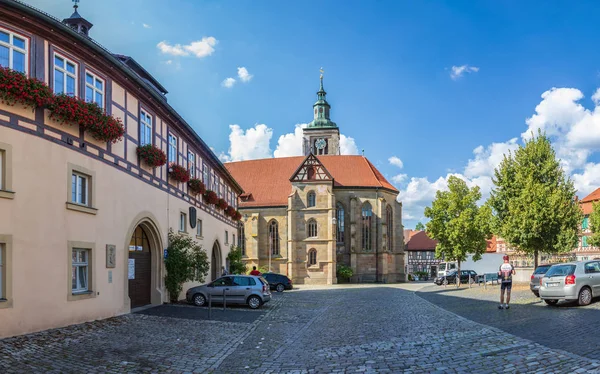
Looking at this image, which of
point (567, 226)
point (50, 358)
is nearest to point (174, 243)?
point (50, 358)

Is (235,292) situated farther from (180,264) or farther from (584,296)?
(584,296)

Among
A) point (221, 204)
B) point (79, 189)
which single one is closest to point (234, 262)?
point (221, 204)

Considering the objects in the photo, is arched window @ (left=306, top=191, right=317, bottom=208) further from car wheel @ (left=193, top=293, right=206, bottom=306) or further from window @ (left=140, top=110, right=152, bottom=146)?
window @ (left=140, top=110, right=152, bottom=146)

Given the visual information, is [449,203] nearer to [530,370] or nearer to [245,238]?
[245,238]

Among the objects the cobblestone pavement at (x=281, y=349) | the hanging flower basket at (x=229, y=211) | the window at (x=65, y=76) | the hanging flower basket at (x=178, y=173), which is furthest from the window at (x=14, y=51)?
the hanging flower basket at (x=229, y=211)

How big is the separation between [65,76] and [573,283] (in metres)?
17.0

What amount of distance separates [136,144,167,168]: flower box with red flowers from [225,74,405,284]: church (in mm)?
38318

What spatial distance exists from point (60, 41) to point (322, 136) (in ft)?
217

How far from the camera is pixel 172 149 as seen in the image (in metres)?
24.4

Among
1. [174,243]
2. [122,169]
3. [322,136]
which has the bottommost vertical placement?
[174,243]

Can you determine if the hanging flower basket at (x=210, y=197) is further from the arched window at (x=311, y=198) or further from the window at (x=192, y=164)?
the arched window at (x=311, y=198)

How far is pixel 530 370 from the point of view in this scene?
864cm

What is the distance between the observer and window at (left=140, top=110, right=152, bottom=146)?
67.3ft

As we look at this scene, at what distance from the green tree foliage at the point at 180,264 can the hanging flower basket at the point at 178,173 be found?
2369 mm
